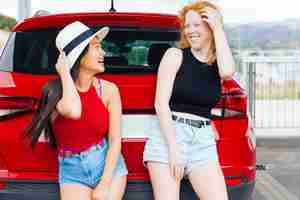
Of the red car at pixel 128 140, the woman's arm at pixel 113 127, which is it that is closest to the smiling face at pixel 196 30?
the red car at pixel 128 140

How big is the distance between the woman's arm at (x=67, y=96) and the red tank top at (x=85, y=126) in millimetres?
60

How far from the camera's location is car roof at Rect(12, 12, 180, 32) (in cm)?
446

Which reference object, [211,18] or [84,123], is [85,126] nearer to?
[84,123]

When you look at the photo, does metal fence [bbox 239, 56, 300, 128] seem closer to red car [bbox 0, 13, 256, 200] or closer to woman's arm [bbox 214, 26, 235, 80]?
red car [bbox 0, 13, 256, 200]

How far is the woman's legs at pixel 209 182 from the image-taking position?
3373 mm

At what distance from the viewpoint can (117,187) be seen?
341cm

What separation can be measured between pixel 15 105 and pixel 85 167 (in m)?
0.58

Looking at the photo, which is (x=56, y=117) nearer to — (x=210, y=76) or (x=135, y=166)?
(x=135, y=166)

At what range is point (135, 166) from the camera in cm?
364

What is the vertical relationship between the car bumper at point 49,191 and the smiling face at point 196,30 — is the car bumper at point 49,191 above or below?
below

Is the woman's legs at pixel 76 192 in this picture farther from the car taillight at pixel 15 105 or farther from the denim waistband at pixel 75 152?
the car taillight at pixel 15 105

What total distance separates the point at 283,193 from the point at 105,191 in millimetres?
3183

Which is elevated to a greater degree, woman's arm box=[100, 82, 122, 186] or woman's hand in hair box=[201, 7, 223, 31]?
woman's hand in hair box=[201, 7, 223, 31]

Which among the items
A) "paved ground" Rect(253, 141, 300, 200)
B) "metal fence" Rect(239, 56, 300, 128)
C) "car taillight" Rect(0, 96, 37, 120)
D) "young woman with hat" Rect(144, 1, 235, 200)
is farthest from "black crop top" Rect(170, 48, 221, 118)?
"metal fence" Rect(239, 56, 300, 128)
